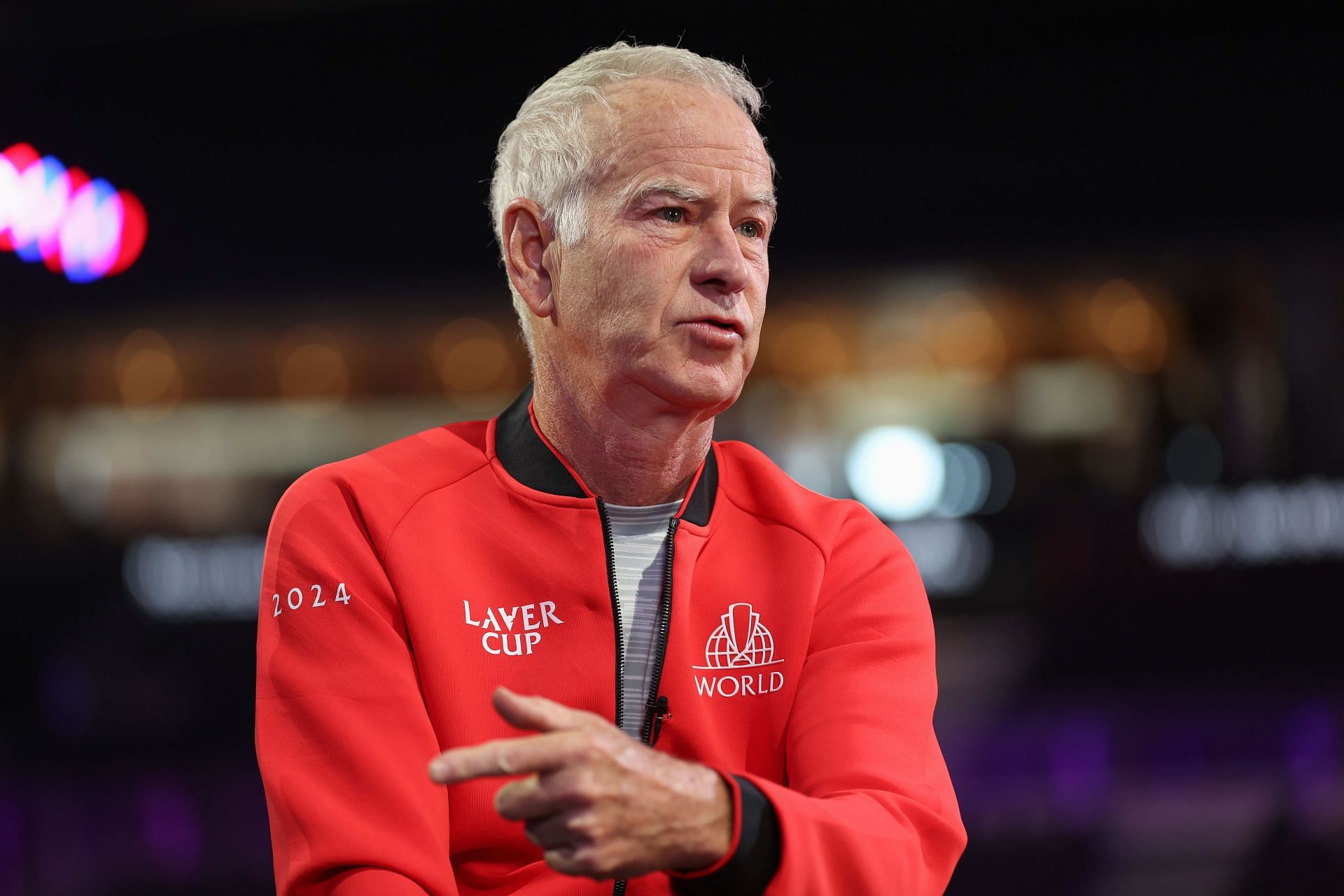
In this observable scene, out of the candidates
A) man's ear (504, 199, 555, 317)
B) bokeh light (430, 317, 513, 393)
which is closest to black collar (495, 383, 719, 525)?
man's ear (504, 199, 555, 317)

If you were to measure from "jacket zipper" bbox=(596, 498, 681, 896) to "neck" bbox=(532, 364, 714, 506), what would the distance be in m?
0.06

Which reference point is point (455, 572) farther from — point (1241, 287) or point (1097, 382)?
point (1097, 382)

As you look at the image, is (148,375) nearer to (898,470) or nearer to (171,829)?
(898,470)

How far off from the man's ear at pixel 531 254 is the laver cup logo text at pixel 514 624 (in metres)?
0.33

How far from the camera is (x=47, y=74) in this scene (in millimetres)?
6059

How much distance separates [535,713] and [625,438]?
465 mm

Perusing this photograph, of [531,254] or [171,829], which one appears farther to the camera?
[171,829]

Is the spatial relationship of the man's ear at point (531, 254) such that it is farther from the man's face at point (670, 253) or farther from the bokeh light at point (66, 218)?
the bokeh light at point (66, 218)

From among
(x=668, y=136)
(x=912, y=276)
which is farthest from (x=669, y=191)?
(x=912, y=276)

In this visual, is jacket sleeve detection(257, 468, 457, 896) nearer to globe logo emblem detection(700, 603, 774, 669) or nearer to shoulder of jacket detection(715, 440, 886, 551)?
globe logo emblem detection(700, 603, 774, 669)

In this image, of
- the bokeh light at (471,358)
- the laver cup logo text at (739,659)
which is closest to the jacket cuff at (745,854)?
the laver cup logo text at (739,659)

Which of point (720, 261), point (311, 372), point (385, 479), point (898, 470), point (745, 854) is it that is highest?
point (311, 372)

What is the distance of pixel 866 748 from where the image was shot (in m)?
1.22

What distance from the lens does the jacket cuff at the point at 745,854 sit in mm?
1019
